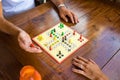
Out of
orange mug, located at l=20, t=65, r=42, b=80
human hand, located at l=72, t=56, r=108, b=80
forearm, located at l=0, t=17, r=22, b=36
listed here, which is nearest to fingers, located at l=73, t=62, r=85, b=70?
human hand, located at l=72, t=56, r=108, b=80

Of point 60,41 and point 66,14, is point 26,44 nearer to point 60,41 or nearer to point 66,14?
point 60,41

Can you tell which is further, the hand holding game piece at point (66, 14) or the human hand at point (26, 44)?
the hand holding game piece at point (66, 14)

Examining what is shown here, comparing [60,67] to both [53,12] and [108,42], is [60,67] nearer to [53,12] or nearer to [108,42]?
[108,42]

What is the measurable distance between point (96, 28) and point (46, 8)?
383 mm

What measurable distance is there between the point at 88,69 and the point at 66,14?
47 cm

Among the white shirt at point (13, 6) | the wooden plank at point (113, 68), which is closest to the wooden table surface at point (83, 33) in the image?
the wooden plank at point (113, 68)

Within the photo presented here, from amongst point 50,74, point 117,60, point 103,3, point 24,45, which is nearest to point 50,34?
point 24,45

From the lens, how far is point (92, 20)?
1.11m

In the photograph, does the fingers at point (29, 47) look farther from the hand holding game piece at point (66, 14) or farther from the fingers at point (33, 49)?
the hand holding game piece at point (66, 14)

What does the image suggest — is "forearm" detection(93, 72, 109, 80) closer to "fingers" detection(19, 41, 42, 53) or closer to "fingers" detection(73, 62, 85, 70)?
"fingers" detection(73, 62, 85, 70)

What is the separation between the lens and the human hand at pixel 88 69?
0.75 m

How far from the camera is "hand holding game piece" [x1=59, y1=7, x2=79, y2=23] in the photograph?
108cm

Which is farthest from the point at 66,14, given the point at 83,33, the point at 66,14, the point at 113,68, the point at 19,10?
the point at 113,68

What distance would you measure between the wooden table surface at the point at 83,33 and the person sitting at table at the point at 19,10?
1.2 inches
